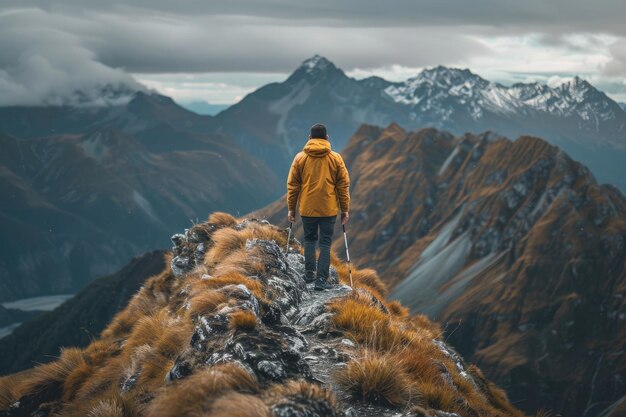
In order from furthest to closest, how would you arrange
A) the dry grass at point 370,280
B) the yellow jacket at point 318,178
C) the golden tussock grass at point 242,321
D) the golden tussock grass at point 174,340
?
the dry grass at point 370,280 → the yellow jacket at point 318,178 → the golden tussock grass at point 174,340 → the golden tussock grass at point 242,321

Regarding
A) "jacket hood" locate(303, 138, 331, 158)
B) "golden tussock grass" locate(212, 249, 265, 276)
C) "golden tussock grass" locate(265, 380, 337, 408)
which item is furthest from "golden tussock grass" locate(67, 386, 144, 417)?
"jacket hood" locate(303, 138, 331, 158)

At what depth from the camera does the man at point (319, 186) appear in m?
17.5

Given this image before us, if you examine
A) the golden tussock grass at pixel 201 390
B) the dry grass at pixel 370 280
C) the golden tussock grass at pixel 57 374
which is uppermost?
the golden tussock grass at pixel 201 390

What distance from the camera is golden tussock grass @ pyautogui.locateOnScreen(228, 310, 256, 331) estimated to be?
1157cm

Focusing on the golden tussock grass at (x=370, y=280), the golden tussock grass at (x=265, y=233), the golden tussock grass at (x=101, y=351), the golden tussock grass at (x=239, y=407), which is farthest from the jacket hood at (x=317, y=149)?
the golden tussock grass at (x=239, y=407)

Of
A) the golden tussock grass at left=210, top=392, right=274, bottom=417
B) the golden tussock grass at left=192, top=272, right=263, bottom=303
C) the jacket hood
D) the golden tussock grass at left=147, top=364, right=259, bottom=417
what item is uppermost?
the jacket hood

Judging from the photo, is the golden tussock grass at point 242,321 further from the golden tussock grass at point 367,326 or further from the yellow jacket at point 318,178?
the yellow jacket at point 318,178

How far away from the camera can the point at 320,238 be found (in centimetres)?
1803

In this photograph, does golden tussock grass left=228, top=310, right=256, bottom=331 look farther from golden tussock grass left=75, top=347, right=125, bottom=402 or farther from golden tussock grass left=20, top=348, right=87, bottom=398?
golden tussock grass left=20, top=348, right=87, bottom=398

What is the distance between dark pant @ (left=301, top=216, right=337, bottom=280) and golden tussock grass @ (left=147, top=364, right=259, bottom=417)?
329 inches

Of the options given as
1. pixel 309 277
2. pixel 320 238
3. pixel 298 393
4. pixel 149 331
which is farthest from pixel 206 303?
pixel 309 277

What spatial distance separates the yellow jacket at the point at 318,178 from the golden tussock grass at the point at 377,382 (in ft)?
23.6

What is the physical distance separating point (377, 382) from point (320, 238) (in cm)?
783

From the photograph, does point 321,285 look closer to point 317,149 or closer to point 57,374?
point 317,149
